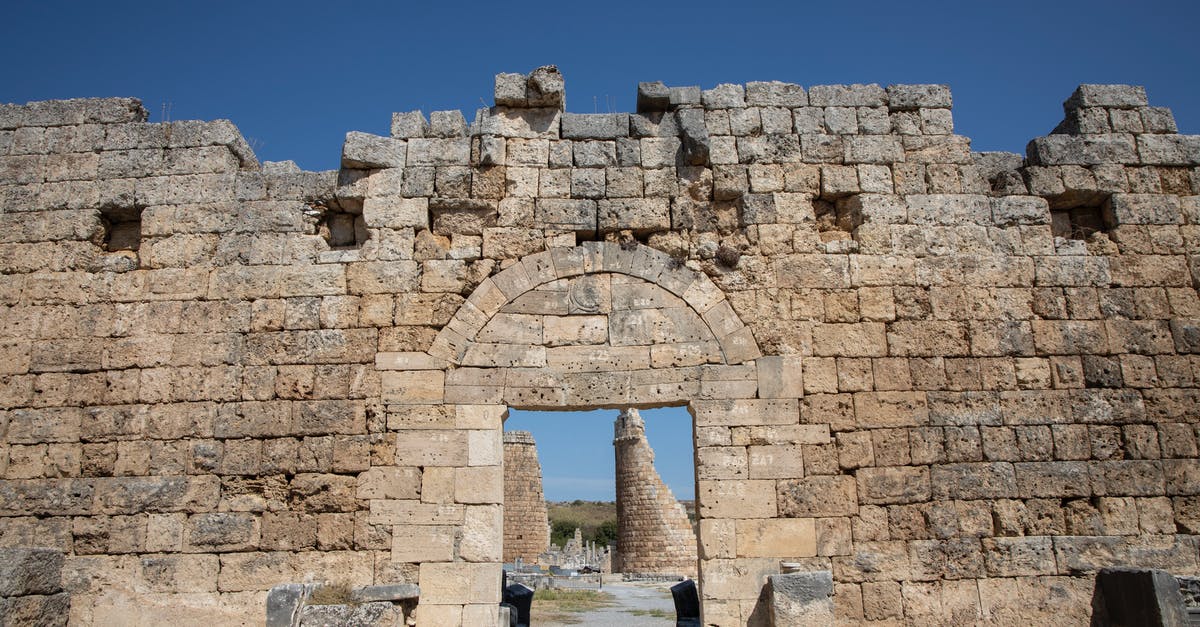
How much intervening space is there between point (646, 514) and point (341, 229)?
458 inches

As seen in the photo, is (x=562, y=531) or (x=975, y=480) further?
(x=562, y=531)

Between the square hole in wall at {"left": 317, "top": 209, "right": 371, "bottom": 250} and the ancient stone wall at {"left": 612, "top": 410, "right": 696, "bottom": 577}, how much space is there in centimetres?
1079

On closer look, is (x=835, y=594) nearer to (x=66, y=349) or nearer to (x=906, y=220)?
(x=906, y=220)

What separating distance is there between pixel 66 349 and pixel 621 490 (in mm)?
12173

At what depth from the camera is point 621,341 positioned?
19.8 feet

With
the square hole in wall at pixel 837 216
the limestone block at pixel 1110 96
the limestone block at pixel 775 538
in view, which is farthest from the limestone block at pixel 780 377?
the limestone block at pixel 1110 96

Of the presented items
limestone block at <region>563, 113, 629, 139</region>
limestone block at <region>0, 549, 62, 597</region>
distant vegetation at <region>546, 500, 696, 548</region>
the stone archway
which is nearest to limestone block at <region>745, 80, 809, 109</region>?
limestone block at <region>563, 113, 629, 139</region>

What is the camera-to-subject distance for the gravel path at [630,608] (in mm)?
10055

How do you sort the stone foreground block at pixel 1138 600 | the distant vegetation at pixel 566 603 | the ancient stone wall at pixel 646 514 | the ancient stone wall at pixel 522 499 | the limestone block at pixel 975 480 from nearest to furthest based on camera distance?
the stone foreground block at pixel 1138 600 < the limestone block at pixel 975 480 < the distant vegetation at pixel 566 603 < the ancient stone wall at pixel 646 514 < the ancient stone wall at pixel 522 499

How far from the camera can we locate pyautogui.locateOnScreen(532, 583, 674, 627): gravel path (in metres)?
10.1

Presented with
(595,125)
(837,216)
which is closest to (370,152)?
(595,125)

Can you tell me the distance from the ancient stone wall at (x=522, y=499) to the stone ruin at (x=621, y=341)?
1211 centimetres

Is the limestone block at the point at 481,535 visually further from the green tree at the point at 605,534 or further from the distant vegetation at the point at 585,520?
the green tree at the point at 605,534

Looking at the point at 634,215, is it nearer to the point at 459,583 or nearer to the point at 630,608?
the point at 459,583
